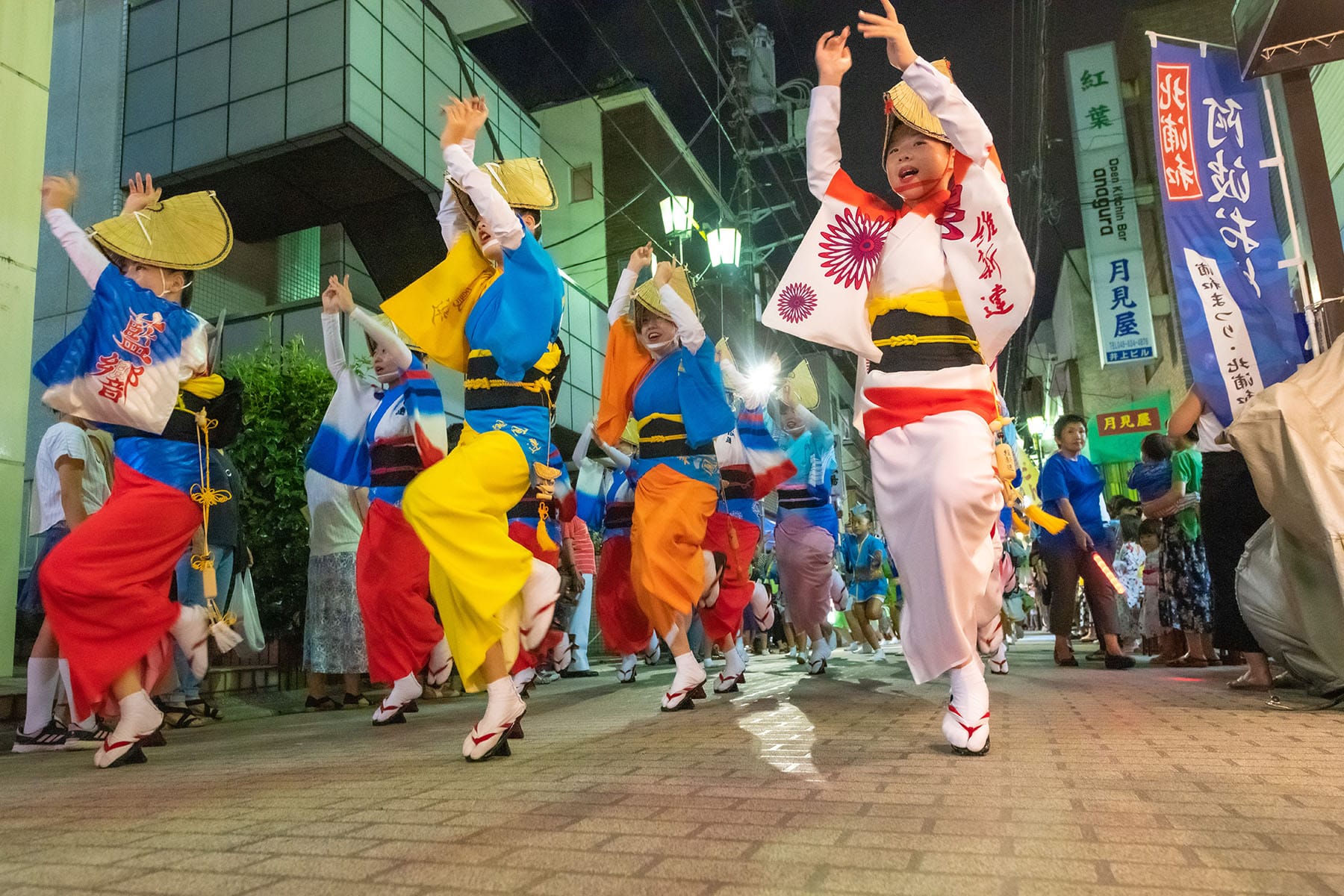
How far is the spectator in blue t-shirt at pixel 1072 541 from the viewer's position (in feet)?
25.3

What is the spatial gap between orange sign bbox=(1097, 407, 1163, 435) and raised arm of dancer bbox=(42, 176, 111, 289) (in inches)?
801

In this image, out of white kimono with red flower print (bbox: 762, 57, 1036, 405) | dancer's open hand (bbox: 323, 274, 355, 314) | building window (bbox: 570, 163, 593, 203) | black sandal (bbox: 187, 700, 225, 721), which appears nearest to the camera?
white kimono with red flower print (bbox: 762, 57, 1036, 405)

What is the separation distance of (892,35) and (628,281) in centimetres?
231

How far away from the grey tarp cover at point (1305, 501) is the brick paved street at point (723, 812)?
0.42 m

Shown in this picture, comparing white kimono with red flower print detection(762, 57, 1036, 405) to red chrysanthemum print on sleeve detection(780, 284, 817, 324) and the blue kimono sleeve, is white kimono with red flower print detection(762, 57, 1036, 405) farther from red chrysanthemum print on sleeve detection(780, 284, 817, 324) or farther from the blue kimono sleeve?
the blue kimono sleeve

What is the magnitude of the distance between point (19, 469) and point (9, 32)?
3217 mm

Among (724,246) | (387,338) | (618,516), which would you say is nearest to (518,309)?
(387,338)

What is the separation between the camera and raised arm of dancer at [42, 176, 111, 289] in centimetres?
361

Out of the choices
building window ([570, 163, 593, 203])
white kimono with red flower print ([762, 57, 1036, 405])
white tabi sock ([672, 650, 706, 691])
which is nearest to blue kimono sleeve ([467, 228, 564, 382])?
white kimono with red flower print ([762, 57, 1036, 405])

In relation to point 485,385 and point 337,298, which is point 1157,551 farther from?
point 337,298

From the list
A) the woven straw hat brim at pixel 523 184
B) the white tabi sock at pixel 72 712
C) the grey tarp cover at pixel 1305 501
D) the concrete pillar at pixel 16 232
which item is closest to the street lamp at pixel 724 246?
the concrete pillar at pixel 16 232

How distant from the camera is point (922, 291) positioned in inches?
132

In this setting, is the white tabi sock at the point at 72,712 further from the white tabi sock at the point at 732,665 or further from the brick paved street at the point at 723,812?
the white tabi sock at the point at 732,665

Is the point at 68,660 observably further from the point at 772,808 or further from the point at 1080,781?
the point at 1080,781
